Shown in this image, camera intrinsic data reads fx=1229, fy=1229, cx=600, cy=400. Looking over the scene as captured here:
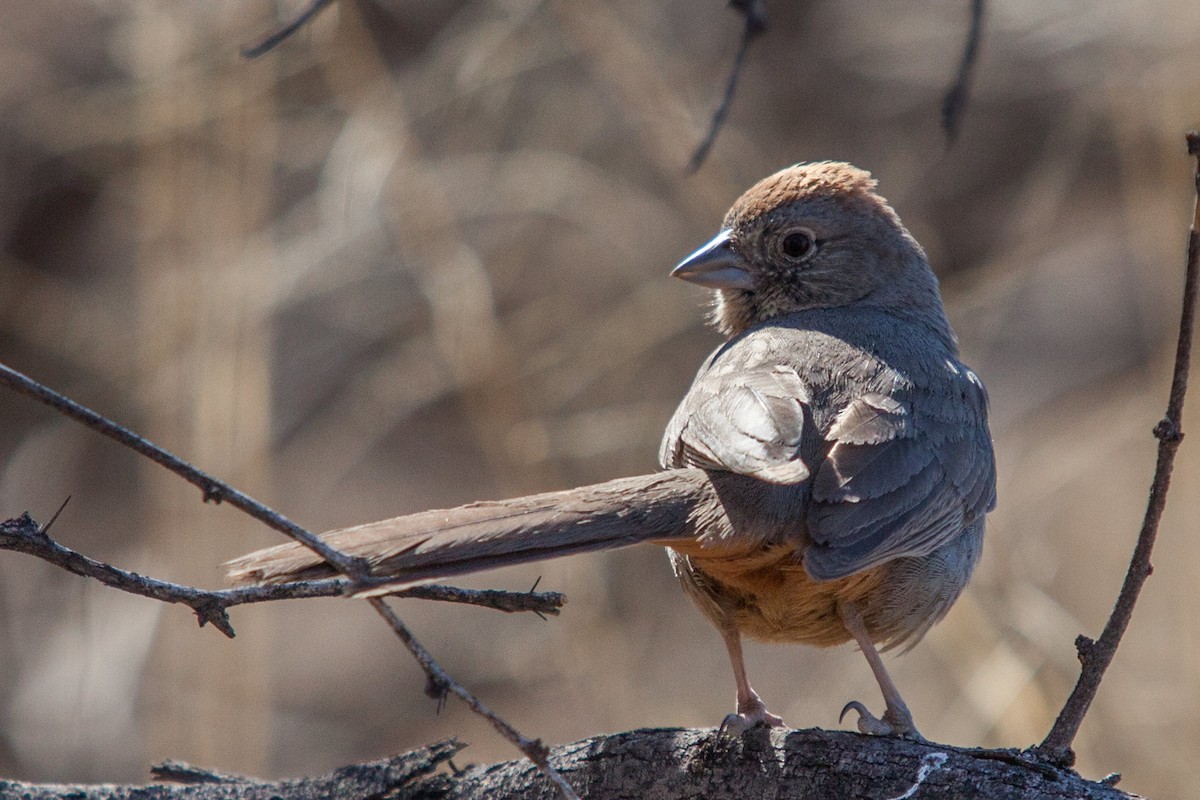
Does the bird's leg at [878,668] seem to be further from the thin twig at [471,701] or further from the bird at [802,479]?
the thin twig at [471,701]

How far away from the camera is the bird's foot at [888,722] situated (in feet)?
10.1

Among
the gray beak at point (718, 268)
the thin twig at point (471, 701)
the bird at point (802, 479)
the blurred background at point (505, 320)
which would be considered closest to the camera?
the thin twig at point (471, 701)

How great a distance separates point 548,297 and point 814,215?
208 inches

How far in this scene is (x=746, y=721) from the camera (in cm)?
290

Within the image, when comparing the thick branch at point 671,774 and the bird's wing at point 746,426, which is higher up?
the bird's wing at point 746,426

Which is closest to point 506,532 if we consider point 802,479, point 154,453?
point 802,479

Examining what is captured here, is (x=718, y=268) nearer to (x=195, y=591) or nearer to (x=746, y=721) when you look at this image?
(x=746, y=721)

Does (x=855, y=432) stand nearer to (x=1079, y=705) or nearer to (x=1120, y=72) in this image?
(x=1079, y=705)

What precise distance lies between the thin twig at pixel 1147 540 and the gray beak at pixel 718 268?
1.88m

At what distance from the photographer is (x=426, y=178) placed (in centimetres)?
737

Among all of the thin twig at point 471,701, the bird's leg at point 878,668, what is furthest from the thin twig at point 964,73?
the thin twig at point 471,701

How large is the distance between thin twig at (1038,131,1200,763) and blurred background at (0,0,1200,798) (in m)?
3.28

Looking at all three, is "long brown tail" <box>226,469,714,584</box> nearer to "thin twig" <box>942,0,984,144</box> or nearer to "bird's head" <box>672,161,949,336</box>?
"thin twig" <box>942,0,984,144</box>

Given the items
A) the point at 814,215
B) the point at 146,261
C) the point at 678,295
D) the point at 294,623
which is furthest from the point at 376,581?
the point at 294,623
